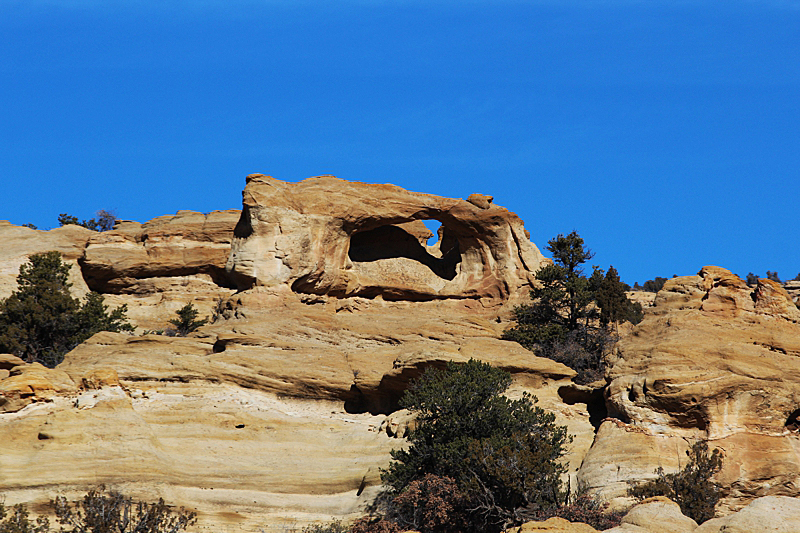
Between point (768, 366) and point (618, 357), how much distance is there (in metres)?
4.52

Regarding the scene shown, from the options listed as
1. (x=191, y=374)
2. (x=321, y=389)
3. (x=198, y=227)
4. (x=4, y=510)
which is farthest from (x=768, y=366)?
(x=198, y=227)

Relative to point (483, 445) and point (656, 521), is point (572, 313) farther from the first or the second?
point (656, 521)

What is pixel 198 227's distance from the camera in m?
46.0

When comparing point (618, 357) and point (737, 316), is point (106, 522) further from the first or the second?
point (737, 316)

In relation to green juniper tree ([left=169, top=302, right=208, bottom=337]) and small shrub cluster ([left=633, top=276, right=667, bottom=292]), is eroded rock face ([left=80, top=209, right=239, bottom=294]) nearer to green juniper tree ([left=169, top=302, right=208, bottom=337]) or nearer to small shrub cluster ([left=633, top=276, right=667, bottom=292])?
green juniper tree ([left=169, top=302, right=208, bottom=337])

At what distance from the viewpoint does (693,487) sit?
27.1m

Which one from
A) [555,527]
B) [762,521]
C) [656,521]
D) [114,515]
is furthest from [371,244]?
[762,521]

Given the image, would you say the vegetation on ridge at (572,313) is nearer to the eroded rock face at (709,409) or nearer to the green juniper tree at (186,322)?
the eroded rock face at (709,409)

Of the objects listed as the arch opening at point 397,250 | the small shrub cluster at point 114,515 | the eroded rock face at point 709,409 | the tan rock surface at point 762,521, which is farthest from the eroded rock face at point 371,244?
the tan rock surface at point 762,521

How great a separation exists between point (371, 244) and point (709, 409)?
68.9 feet

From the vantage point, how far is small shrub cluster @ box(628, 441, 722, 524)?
26.7 meters

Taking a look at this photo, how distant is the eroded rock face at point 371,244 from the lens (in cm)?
4178

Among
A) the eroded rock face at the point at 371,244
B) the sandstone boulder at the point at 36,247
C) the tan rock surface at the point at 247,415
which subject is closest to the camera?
the tan rock surface at the point at 247,415

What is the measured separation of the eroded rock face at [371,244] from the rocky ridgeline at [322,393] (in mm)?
125
